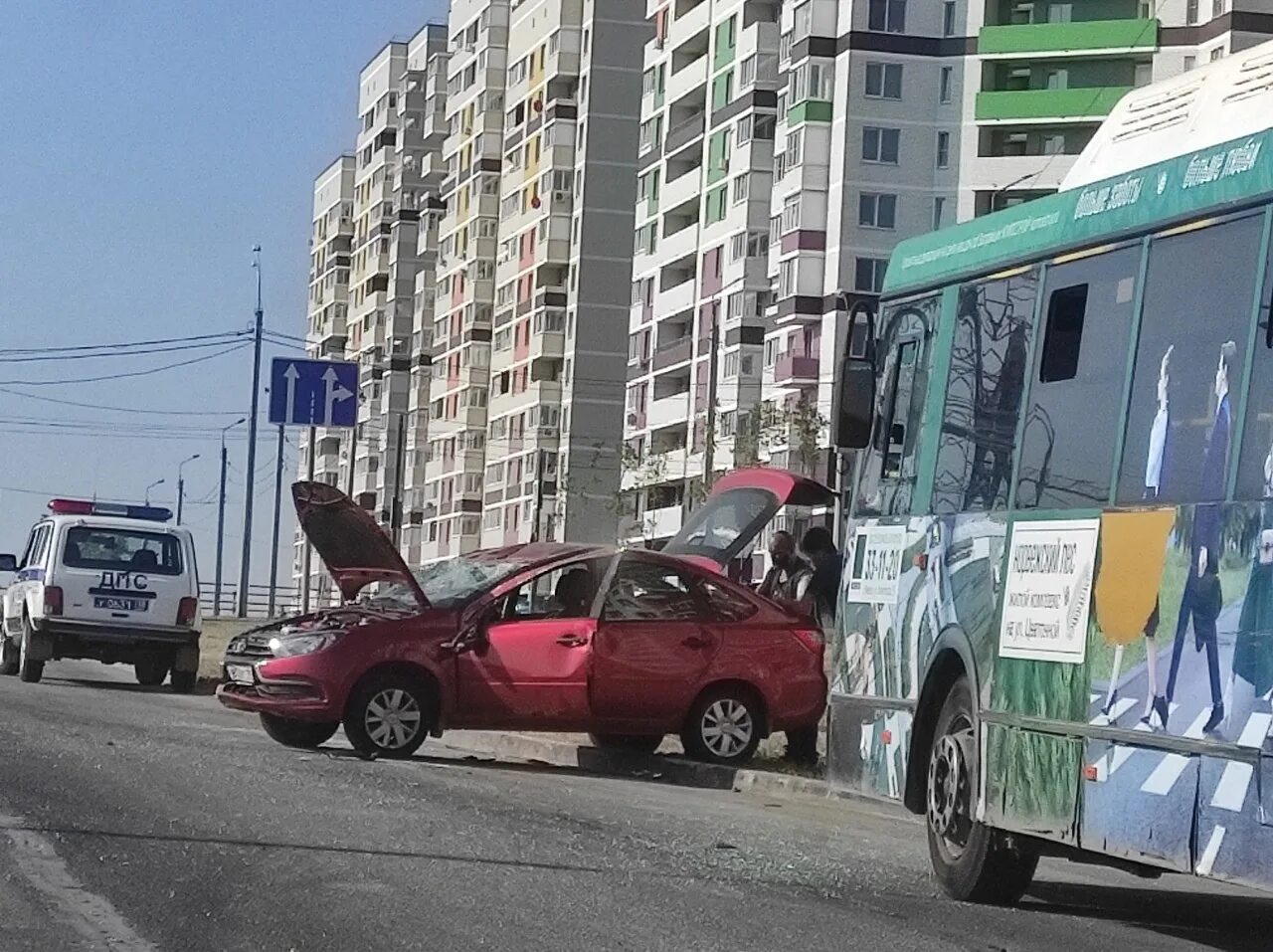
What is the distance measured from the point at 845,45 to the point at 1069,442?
74335 mm

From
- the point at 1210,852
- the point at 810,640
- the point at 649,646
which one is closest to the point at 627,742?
the point at 649,646

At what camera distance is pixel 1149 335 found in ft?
34.1

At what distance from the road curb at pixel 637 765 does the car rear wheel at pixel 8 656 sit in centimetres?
1049

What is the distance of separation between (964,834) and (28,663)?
20623mm

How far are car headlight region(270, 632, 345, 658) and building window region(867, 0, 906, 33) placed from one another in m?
66.8

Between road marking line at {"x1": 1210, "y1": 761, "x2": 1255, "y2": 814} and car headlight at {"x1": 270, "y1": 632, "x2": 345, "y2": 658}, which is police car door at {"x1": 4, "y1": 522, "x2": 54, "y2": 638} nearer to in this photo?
car headlight at {"x1": 270, "y1": 632, "x2": 345, "y2": 658}

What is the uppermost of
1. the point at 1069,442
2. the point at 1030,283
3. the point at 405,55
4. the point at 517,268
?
the point at 405,55

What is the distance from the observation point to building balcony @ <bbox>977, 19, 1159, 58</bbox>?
80625 millimetres

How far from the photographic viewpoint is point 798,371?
83250 mm

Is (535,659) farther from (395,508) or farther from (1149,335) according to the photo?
(395,508)

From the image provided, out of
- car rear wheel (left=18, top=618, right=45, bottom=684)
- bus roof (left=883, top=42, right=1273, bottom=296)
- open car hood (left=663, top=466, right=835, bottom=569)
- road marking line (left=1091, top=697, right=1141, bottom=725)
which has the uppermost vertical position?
bus roof (left=883, top=42, right=1273, bottom=296)

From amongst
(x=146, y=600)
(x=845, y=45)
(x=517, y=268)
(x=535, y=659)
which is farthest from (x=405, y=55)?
(x=535, y=659)

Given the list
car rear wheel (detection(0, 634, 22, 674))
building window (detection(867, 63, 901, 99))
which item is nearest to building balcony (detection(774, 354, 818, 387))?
building window (detection(867, 63, 901, 99))

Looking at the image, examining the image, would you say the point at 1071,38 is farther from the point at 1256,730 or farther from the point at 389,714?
the point at 1256,730
